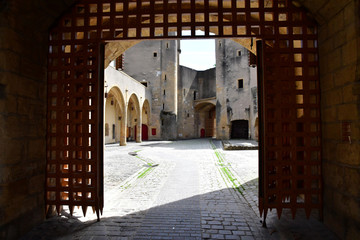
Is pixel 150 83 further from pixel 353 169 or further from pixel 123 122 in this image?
pixel 353 169

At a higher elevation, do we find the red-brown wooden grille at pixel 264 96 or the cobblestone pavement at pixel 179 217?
the red-brown wooden grille at pixel 264 96

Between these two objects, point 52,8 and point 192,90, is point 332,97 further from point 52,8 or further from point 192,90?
point 192,90

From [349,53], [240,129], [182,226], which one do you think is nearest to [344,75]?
[349,53]

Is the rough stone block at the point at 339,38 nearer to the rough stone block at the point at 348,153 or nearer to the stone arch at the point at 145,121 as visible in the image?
the rough stone block at the point at 348,153

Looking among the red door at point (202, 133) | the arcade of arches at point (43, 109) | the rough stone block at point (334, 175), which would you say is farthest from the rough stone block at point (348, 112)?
the red door at point (202, 133)

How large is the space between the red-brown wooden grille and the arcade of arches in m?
0.14

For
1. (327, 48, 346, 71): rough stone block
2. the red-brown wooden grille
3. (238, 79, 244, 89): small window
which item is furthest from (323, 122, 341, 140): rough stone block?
(238, 79, 244, 89): small window

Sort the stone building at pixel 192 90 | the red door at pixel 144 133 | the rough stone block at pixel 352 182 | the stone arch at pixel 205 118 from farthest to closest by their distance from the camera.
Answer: the stone arch at pixel 205 118
the red door at pixel 144 133
the stone building at pixel 192 90
the rough stone block at pixel 352 182

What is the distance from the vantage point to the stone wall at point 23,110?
2.91 meters

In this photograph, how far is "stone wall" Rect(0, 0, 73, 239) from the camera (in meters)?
2.91

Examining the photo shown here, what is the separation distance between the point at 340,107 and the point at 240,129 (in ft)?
78.5

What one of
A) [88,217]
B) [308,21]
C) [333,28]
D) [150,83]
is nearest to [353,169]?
[333,28]

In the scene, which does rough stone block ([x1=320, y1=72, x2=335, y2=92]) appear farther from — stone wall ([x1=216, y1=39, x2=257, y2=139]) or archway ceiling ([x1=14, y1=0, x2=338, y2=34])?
stone wall ([x1=216, y1=39, x2=257, y2=139])

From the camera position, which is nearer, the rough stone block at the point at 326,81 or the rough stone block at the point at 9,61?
the rough stone block at the point at 9,61
